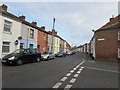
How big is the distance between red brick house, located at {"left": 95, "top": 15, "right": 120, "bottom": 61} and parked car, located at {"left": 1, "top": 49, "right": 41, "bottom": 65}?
43.6ft

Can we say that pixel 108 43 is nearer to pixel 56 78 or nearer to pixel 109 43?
pixel 109 43

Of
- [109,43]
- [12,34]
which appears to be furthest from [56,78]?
[109,43]

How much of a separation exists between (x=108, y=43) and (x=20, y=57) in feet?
54.0

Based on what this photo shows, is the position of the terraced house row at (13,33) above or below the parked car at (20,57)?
above

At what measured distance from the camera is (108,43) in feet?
71.5

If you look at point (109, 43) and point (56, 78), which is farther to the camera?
point (109, 43)

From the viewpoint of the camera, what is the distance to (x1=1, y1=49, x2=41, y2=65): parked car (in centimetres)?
1125

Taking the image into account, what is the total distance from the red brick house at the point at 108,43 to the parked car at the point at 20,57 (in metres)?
13.3

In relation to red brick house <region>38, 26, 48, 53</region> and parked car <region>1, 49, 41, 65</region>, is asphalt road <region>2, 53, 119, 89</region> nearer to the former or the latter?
parked car <region>1, 49, 41, 65</region>

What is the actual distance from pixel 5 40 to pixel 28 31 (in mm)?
5962

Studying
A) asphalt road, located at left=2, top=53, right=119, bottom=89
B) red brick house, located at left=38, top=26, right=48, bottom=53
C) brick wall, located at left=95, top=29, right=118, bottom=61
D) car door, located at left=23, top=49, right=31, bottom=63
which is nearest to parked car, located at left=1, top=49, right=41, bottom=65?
car door, located at left=23, top=49, right=31, bottom=63

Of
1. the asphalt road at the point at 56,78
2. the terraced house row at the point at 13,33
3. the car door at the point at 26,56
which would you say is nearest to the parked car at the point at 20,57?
the car door at the point at 26,56

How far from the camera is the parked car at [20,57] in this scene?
11250 mm

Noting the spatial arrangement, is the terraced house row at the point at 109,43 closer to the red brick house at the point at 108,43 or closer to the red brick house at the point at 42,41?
the red brick house at the point at 108,43
